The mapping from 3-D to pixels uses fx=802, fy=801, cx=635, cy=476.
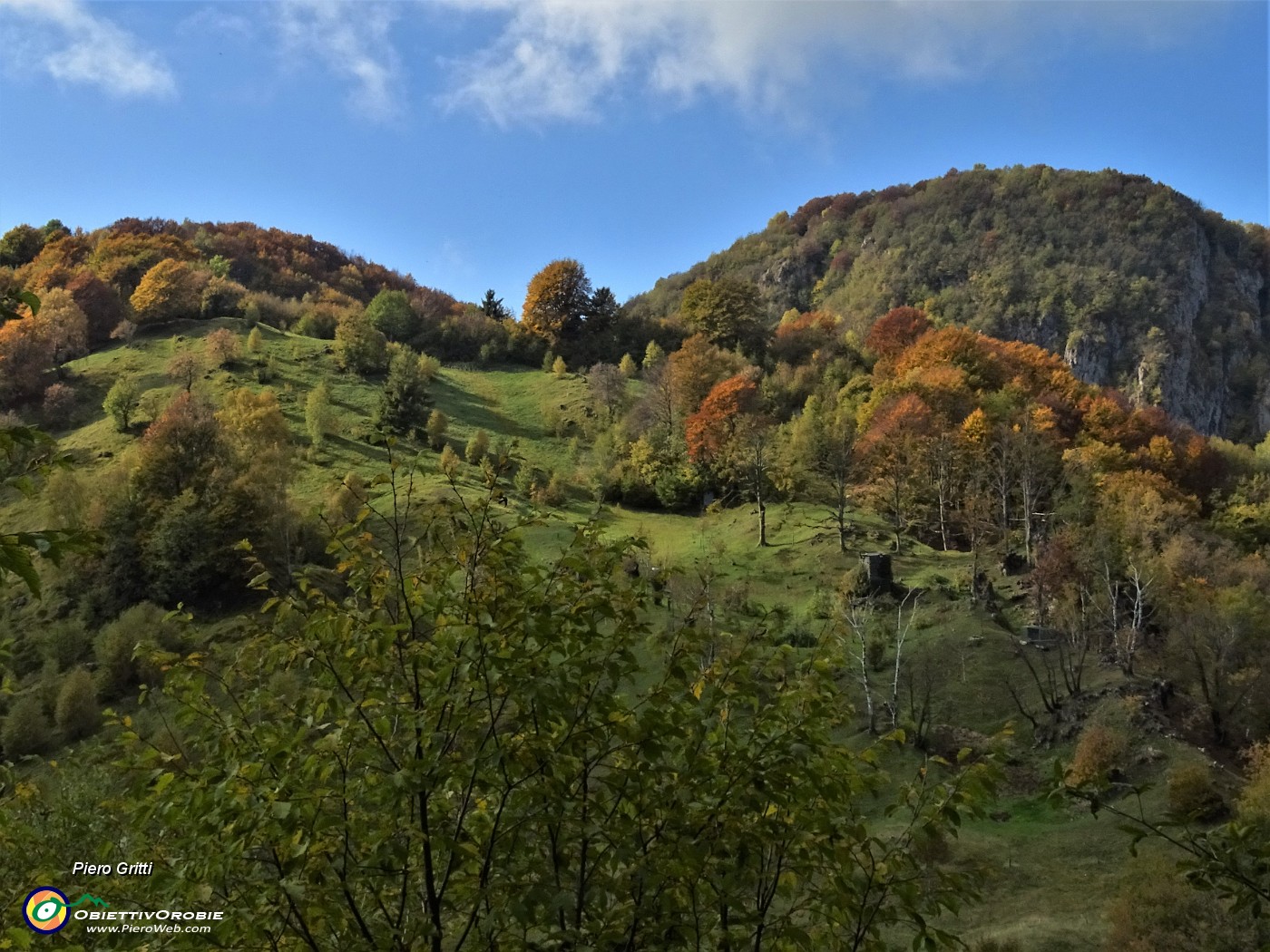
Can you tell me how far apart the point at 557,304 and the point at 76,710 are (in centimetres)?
6063

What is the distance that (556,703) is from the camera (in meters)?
3.43

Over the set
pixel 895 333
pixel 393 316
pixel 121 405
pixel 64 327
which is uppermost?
pixel 895 333

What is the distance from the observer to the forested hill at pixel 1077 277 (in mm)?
110750

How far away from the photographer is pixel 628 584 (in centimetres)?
494

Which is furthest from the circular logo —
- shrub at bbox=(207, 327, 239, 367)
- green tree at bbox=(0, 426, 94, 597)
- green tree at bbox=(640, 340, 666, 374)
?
green tree at bbox=(640, 340, 666, 374)

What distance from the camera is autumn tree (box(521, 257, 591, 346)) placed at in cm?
8050

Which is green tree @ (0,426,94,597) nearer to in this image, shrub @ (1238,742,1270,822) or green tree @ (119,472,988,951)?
green tree @ (119,472,988,951)

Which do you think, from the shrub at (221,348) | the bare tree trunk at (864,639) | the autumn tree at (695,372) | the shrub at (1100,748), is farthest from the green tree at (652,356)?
the shrub at (1100,748)

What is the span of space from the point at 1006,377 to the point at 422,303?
196 feet

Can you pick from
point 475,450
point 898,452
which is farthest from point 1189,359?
point 475,450

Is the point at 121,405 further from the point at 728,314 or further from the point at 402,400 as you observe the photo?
the point at 728,314

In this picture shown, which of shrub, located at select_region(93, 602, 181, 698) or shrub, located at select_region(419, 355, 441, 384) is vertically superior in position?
shrub, located at select_region(419, 355, 441, 384)

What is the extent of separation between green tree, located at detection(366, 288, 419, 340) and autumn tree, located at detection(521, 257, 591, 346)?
1140 centimetres

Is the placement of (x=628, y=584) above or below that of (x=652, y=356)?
Result: below
